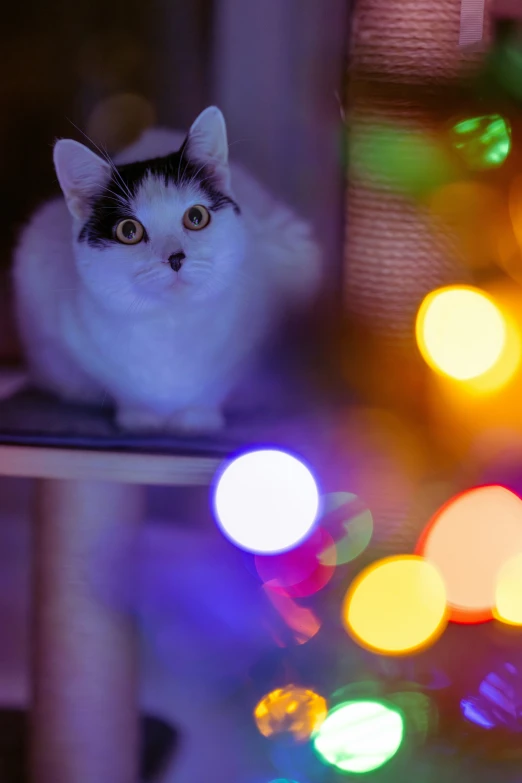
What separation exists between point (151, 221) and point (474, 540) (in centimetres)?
56

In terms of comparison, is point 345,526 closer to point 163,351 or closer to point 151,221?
point 163,351

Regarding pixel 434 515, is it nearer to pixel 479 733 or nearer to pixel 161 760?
pixel 479 733

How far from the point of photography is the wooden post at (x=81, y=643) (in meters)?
0.90

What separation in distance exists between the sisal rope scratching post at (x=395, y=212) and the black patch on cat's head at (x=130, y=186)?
0.69 ft

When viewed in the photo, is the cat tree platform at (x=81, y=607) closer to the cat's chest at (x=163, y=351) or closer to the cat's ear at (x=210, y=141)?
the cat's chest at (x=163, y=351)

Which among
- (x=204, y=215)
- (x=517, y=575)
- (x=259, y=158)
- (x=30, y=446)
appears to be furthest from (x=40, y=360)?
(x=517, y=575)

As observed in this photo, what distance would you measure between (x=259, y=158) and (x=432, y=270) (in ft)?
1.12

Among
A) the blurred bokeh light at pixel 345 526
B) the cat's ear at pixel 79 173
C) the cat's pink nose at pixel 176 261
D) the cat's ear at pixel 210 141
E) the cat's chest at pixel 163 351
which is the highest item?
the cat's ear at pixel 210 141

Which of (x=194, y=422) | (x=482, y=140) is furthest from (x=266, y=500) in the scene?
(x=482, y=140)

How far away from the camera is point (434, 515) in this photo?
0.92 metres

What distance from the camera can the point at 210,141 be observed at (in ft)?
2.74

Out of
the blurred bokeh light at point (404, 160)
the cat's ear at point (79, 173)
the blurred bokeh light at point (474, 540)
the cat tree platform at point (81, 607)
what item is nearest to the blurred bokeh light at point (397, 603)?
the blurred bokeh light at point (474, 540)

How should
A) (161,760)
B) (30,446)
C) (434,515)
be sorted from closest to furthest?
1. (30,446)
2. (434,515)
3. (161,760)

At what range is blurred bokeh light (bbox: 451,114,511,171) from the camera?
2.66 feet
